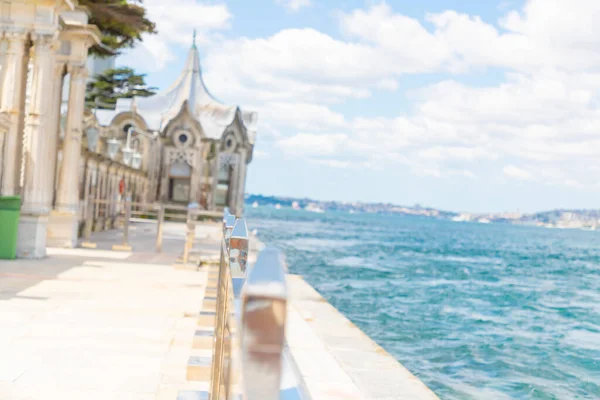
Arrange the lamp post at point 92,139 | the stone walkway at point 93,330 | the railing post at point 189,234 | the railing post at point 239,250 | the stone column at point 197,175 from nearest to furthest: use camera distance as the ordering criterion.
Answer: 1. the railing post at point 239,250
2. the stone walkway at point 93,330
3. the railing post at point 189,234
4. the lamp post at point 92,139
5. the stone column at point 197,175

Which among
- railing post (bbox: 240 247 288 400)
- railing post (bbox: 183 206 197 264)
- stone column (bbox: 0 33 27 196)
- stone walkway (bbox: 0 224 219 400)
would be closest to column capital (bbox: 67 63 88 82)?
stone column (bbox: 0 33 27 196)

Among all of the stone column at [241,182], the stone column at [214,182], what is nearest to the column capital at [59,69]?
the stone column at [214,182]

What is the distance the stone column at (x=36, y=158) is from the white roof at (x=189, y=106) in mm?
35297

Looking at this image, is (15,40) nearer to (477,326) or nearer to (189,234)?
(189,234)

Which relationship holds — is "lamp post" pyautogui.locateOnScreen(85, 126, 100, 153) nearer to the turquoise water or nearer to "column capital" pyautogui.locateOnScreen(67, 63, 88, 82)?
"column capital" pyautogui.locateOnScreen(67, 63, 88, 82)

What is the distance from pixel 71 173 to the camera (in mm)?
17438

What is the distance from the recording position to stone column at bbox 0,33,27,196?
13.5 meters

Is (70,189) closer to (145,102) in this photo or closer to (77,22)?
(77,22)

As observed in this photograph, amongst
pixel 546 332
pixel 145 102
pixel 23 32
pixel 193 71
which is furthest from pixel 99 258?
pixel 193 71

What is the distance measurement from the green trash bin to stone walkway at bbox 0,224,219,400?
358 mm

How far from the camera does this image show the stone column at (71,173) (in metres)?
17.0

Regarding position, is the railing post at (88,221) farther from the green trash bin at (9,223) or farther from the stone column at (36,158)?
the green trash bin at (9,223)

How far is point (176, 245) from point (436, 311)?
830 cm

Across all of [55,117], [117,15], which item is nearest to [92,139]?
[117,15]
